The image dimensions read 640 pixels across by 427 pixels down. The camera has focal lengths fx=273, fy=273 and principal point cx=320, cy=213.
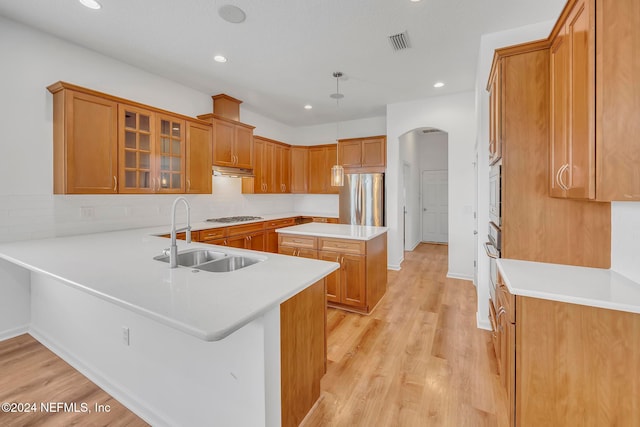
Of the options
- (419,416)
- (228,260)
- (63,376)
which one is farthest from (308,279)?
(63,376)

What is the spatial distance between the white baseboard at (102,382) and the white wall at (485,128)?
2.88m

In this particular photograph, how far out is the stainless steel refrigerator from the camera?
4930 millimetres

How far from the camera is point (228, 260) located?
2012mm

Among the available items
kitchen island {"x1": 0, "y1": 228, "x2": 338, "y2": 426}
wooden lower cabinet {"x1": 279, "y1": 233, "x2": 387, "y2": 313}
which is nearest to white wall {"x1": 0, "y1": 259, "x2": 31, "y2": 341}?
kitchen island {"x1": 0, "y1": 228, "x2": 338, "y2": 426}

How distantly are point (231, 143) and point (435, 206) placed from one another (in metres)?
5.67

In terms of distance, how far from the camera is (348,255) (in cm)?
306

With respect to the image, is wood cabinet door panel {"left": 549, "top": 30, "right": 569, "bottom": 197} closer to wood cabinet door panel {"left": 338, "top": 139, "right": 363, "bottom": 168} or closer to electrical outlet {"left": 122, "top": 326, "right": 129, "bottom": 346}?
electrical outlet {"left": 122, "top": 326, "right": 129, "bottom": 346}

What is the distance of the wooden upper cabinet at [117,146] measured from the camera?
8.56 feet

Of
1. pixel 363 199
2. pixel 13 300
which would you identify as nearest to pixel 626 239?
pixel 363 199

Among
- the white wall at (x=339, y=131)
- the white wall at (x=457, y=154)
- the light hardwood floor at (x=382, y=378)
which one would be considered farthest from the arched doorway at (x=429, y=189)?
the light hardwood floor at (x=382, y=378)

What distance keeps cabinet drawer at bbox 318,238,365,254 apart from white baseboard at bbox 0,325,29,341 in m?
3.01

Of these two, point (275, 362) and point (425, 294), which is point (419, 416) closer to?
point (275, 362)

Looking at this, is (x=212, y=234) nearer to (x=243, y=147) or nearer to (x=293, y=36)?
(x=243, y=147)

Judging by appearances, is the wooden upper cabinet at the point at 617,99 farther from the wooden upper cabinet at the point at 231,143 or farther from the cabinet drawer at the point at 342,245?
the wooden upper cabinet at the point at 231,143
